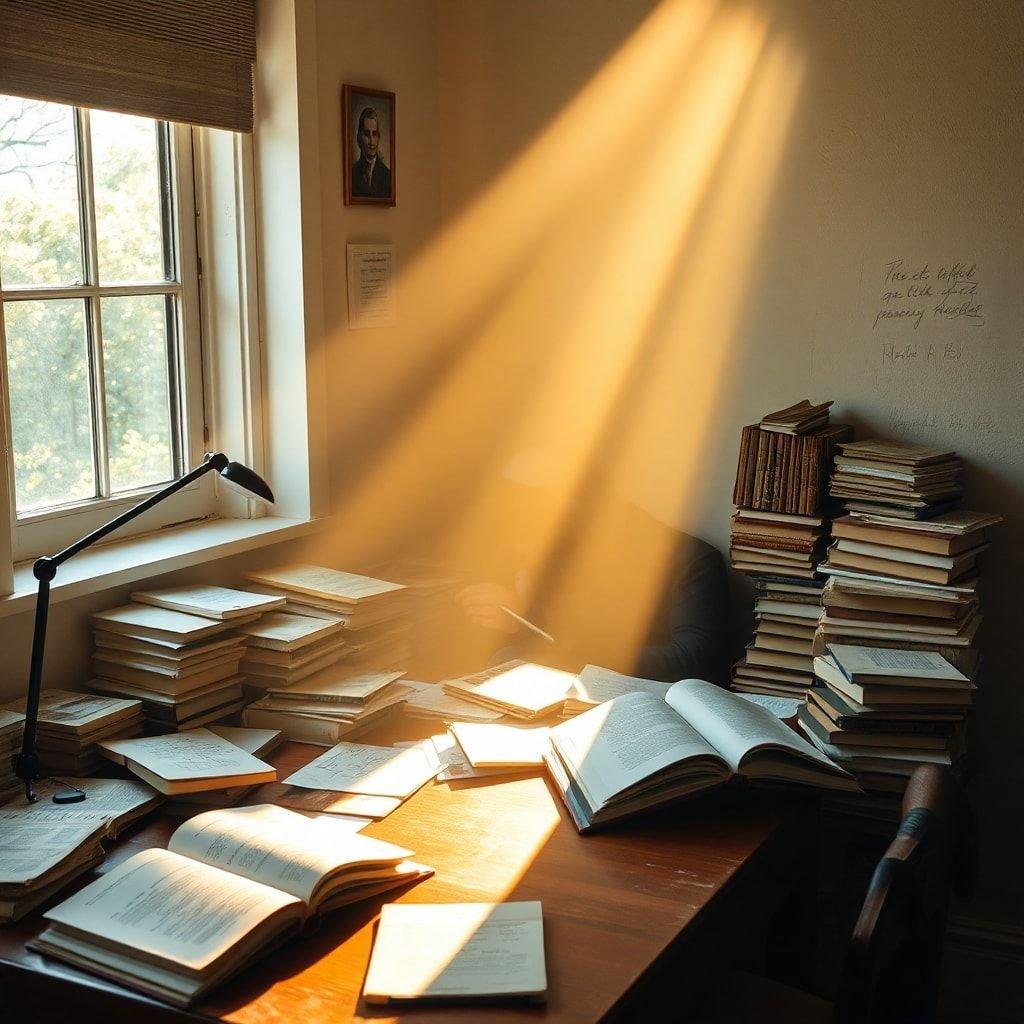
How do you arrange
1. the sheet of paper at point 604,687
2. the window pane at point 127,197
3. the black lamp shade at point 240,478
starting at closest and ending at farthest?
the black lamp shade at point 240,478, the sheet of paper at point 604,687, the window pane at point 127,197

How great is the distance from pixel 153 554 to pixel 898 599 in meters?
1.61

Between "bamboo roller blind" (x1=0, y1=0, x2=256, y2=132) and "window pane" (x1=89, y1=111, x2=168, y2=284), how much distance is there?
11 centimetres

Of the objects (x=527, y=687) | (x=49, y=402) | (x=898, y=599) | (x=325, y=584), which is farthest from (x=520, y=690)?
(x=49, y=402)

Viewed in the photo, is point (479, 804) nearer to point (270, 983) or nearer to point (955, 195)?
point (270, 983)

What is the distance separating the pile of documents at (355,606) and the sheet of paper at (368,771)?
13.0 inches

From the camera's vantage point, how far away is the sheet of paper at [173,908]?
1.42 m

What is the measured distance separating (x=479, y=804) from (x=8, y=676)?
2.97ft

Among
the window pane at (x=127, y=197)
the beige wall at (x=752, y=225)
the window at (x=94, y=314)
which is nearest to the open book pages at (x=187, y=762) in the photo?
the window at (x=94, y=314)

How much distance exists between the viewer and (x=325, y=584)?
2.50m

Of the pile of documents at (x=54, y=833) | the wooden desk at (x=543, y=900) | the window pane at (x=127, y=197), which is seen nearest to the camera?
the wooden desk at (x=543, y=900)

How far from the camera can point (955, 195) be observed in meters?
2.77

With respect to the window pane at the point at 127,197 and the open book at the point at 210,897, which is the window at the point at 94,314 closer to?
the window pane at the point at 127,197

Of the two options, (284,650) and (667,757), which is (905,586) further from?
(284,650)

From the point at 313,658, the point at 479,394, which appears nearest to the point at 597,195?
the point at 479,394
